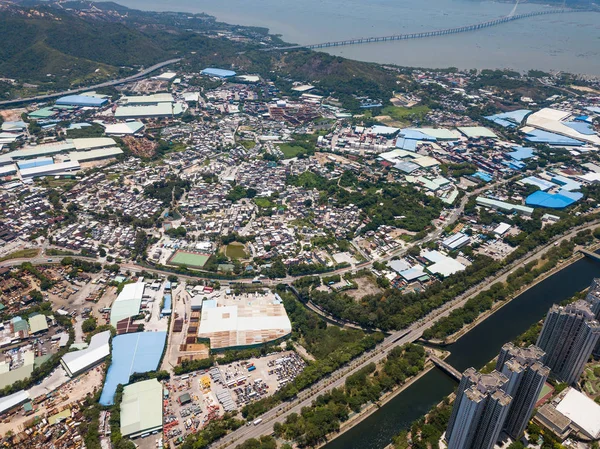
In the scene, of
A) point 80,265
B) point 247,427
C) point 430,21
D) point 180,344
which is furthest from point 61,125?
point 430,21

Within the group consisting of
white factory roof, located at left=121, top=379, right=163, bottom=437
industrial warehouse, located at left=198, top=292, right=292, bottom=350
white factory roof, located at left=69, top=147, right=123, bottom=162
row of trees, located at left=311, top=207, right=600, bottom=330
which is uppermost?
white factory roof, located at left=69, top=147, right=123, bottom=162

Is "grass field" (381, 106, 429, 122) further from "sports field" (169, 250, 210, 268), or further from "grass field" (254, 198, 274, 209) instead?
"sports field" (169, 250, 210, 268)

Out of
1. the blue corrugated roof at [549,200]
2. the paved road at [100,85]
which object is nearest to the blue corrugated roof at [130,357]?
the blue corrugated roof at [549,200]

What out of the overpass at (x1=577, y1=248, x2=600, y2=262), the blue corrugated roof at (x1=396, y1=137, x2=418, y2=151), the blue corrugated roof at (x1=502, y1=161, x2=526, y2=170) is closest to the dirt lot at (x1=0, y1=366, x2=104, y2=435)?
the overpass at (x1=577, y1=248, x2=600, y2=262)

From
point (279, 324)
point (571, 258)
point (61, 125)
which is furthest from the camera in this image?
point (61, 125)

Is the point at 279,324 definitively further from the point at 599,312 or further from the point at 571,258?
the point at 571,258

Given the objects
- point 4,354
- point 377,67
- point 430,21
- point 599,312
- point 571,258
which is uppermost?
point 430,21

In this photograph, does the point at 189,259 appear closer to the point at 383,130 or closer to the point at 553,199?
the point at 553,199
